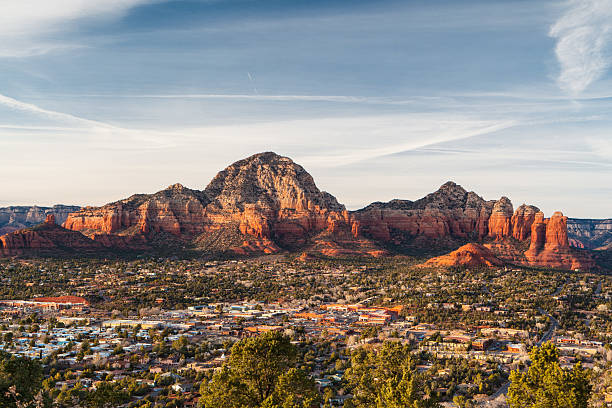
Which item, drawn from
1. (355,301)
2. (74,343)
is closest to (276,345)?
(74,343)

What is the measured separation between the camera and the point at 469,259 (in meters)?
146

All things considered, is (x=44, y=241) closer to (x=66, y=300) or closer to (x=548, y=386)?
(x=66, y=300)

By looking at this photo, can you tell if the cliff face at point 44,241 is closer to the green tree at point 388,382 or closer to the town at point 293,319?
the town at point 293,319

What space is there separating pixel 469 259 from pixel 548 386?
12096 cm

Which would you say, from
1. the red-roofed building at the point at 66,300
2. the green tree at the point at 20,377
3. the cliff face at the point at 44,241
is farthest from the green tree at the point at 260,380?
the cliff face at the point at 44,241

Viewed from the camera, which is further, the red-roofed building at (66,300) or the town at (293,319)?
the red-roofed building at (66,300)

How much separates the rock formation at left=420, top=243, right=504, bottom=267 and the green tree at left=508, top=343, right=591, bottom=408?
115408mm

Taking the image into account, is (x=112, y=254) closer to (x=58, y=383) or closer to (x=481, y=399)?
(x=58, y=383)

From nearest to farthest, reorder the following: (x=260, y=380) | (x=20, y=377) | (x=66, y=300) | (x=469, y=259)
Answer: (x=20, y=377), (x=260, y=380), (x=66, y=300), (x=469, y=259)

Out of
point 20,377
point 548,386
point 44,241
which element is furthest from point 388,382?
point 44,241

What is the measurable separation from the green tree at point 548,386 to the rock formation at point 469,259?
115 meters

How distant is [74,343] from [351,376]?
51.3 m

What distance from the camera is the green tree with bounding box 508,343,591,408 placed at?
28.3m

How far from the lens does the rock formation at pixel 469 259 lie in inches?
5704
